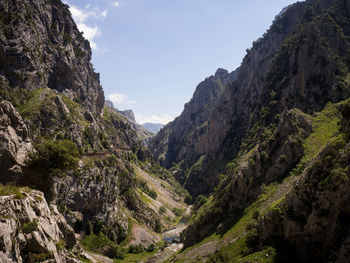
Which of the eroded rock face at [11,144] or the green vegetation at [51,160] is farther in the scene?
the green vegetation at [51,160]

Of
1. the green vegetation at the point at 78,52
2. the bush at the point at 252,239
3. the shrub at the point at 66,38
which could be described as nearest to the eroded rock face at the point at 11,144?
the bush at the point at 252,239

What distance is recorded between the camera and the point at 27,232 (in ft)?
95.8

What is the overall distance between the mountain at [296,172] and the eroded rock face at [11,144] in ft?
152

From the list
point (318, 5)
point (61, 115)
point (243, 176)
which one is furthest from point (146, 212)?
point (318, 5)

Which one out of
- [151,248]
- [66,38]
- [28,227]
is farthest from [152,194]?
[28,227]

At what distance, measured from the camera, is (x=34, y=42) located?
12800cm

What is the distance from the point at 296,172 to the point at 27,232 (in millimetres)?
62023

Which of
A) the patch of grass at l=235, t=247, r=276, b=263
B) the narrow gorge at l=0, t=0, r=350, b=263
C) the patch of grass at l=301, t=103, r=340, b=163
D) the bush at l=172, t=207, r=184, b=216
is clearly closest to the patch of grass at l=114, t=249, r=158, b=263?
the narrow gorge at l=0, t=0, r=350, b=263

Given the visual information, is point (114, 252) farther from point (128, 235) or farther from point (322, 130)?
point (322, 130)

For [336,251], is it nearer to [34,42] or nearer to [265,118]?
[265,118]

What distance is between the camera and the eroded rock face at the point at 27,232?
25.6m

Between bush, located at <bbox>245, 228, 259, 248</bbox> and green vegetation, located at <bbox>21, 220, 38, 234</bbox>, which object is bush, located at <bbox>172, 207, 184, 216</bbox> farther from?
green vegetation, located at <bbox>21, 220, 38, 234</bbox>

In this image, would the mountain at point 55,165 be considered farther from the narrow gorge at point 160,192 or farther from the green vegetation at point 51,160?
the narrow gorge at point 160,192

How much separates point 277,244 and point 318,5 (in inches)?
6785
